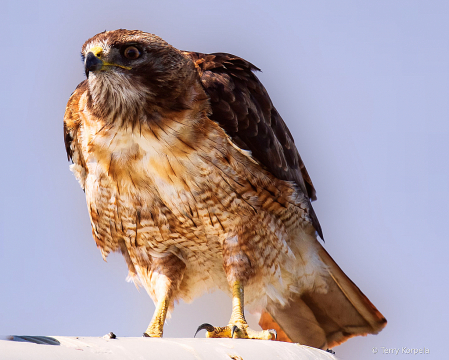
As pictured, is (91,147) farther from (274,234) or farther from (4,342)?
(4,342)

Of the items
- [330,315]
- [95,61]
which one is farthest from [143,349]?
[330,315]

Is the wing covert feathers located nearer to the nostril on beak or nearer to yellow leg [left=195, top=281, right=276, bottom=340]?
the nostril on beak

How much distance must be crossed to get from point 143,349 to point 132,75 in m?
1.92

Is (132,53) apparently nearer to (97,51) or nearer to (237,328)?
(97,51)

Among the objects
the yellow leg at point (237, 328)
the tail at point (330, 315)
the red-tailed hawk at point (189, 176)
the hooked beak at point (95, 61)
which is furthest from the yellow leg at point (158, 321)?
the hooked beak at point (95, 61)

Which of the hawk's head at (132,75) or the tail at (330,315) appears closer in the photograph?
the hawk's head at (132,75)

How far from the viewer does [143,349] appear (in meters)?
1.91

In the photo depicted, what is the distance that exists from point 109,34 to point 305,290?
2.34 meters

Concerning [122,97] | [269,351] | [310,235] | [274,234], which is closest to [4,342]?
[269,351]

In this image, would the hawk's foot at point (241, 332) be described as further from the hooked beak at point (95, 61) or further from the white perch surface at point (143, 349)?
the hooked beak at point (95, 61)

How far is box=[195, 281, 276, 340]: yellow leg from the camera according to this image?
11.5 feet

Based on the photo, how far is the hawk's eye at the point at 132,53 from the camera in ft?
11.3

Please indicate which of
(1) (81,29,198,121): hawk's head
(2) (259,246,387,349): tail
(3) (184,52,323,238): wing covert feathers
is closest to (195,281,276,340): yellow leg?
(3) (184,52,323,238): wing covert feathers

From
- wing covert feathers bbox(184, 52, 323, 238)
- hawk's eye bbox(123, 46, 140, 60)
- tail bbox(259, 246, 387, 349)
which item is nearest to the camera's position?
hawk's eye bbox(123, 46, 140, 60)
